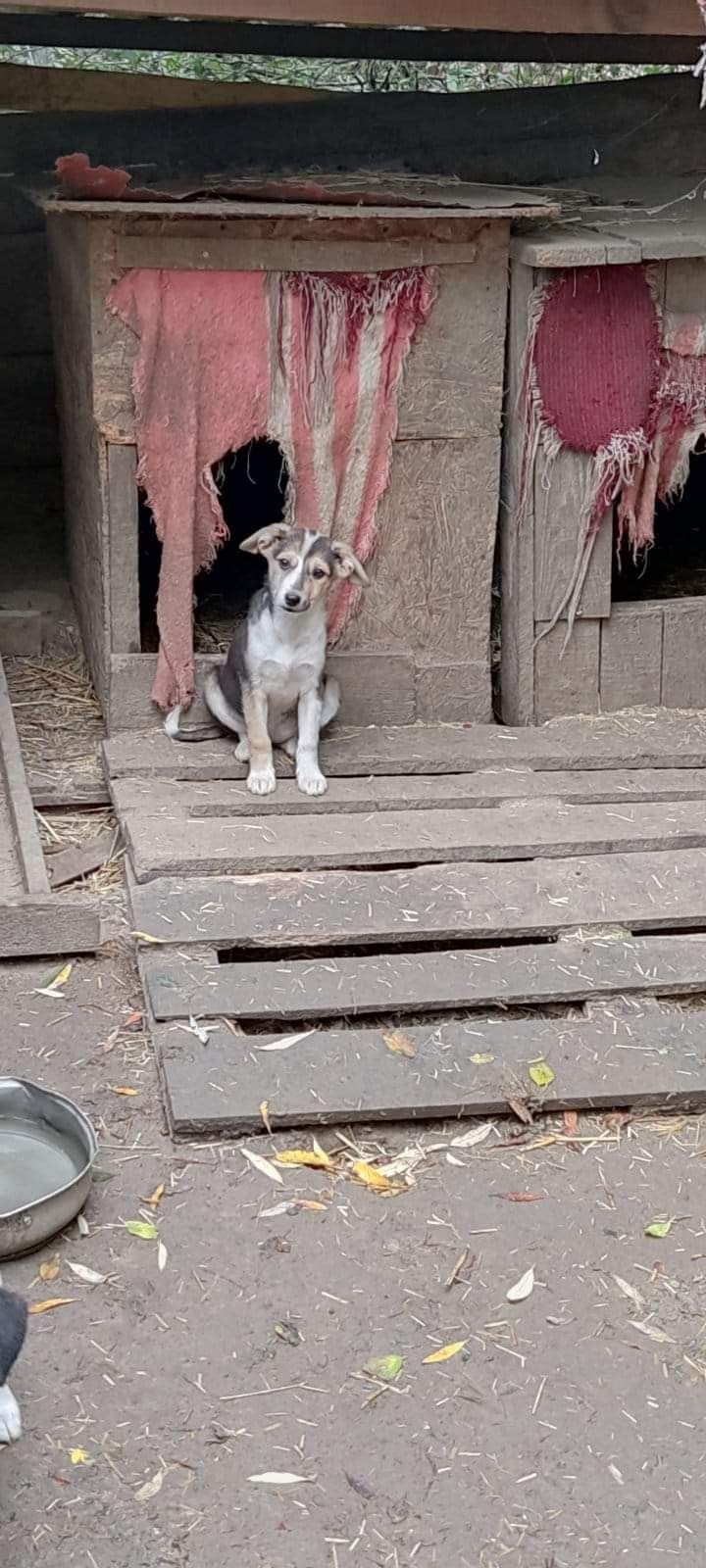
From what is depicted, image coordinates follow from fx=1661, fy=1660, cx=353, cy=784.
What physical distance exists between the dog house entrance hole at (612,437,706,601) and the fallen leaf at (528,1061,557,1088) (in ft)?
10.2

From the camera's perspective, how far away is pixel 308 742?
6336 mm

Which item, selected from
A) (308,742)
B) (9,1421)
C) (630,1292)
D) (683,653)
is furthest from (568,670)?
(9,1421)

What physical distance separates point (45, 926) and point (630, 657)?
301 cm

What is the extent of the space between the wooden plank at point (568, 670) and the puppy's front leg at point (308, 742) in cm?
112

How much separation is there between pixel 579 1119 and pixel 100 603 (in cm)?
324

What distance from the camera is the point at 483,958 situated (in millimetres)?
5148

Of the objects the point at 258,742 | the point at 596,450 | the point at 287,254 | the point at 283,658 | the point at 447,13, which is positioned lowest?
the point at 258,742

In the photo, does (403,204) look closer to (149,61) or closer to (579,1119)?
(579,1119)

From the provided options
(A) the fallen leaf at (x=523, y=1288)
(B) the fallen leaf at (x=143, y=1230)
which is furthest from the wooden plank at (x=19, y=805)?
(A) the fallen leaf at (x=523, y=1288)

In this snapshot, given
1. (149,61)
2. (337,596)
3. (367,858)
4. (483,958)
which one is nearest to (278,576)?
(337,596)

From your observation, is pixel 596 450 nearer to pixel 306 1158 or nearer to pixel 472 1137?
pixel 472 1137

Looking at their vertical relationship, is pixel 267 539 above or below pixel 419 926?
above

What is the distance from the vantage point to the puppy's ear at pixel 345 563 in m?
6.06

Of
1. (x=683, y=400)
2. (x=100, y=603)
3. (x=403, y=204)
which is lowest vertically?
(x=100, y=603)
